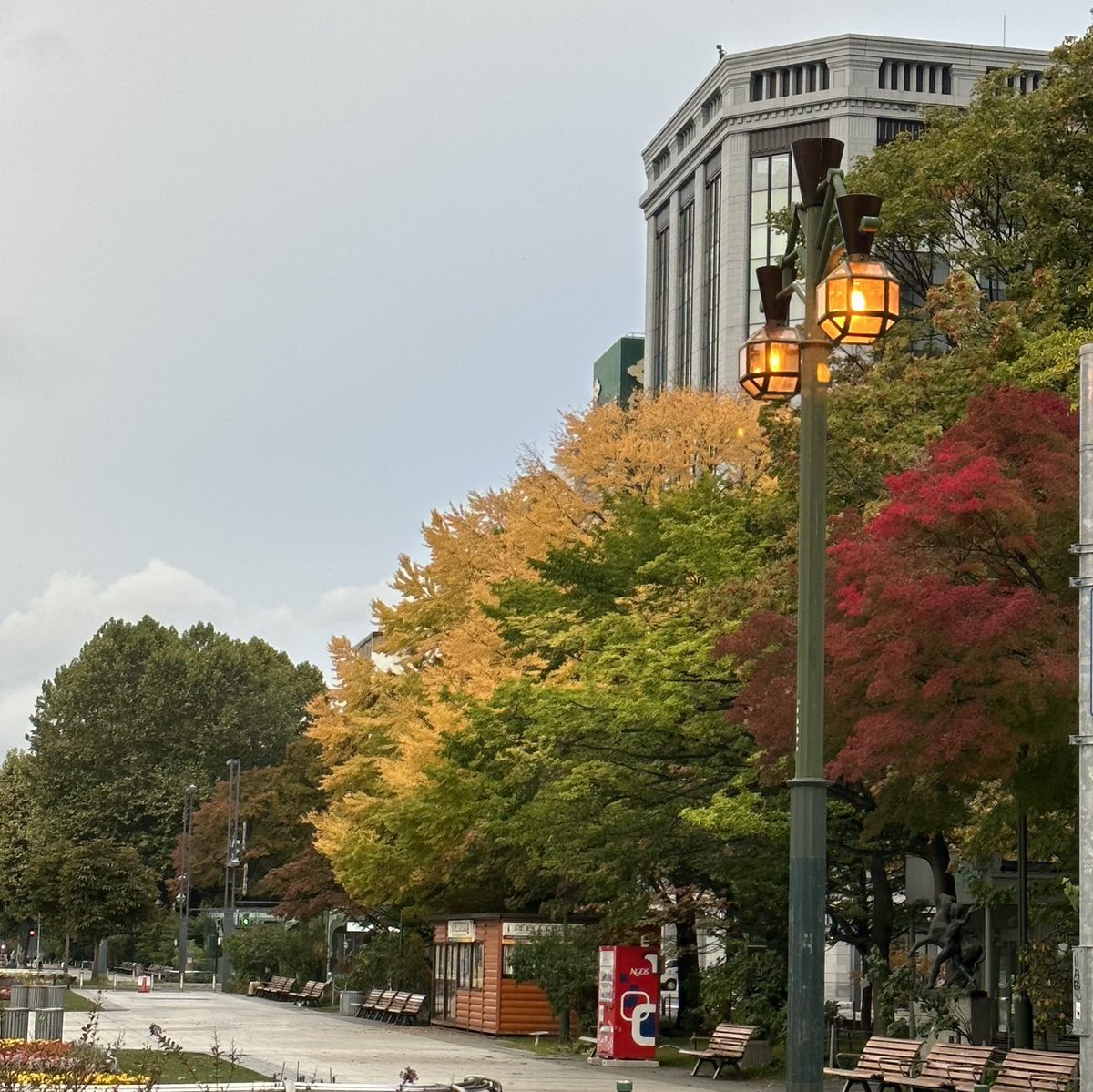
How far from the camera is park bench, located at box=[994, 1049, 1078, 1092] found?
23.4 meters

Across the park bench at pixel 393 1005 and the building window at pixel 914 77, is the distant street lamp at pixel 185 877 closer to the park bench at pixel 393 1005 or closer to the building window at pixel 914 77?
the park bench at pixel 393 1005

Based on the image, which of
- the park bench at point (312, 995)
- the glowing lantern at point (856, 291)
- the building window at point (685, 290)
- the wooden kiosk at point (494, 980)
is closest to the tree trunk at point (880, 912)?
the wooden kiosk at point (494, 980)

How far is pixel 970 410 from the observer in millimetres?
24891

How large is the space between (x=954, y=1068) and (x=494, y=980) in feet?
67.9

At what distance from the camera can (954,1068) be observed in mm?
25531

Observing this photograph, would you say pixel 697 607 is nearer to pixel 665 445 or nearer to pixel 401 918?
pixel 665 445

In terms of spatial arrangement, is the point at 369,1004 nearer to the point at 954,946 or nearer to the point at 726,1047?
the point at 726,1047

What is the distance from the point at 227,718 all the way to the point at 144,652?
707cm

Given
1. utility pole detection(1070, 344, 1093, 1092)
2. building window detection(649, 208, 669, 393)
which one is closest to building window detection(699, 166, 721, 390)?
building window detection(649, 208, 669, 393)

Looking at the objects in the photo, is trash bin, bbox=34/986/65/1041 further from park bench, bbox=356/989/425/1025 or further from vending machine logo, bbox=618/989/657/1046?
park bench, bbox=356/989/425/1025

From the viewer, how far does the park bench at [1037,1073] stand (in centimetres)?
2341

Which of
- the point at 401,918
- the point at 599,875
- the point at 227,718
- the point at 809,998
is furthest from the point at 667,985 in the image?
the point at 227,718

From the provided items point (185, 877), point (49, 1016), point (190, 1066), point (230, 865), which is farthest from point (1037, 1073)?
point (185, 877)

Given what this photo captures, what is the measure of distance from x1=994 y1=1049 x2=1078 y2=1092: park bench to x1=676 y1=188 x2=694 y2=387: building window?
7717 cm
